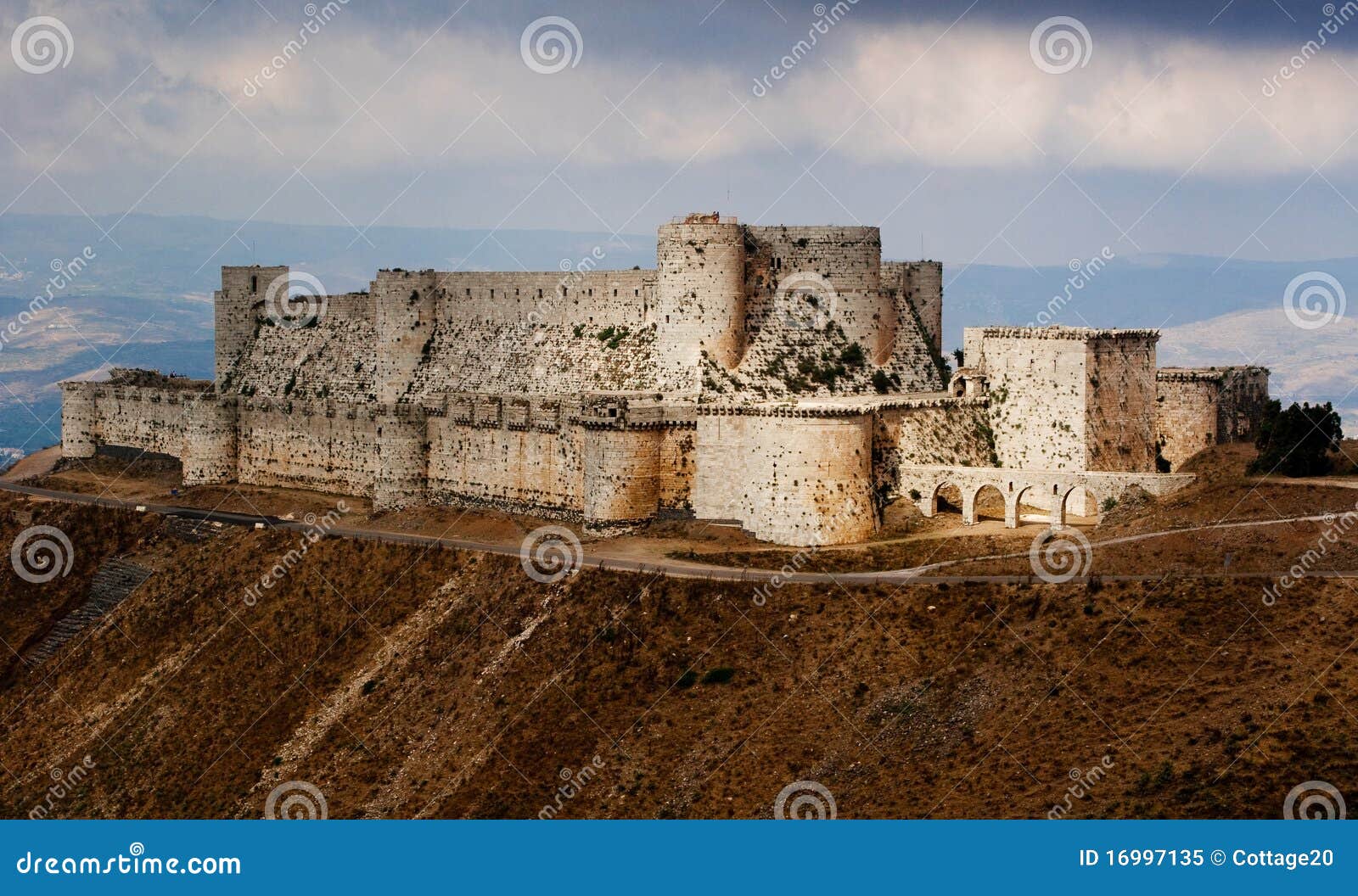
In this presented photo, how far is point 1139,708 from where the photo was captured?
5128 centimetres

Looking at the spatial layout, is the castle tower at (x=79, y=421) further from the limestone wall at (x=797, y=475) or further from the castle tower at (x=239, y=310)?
the limestone wall at (x=797, y=475)

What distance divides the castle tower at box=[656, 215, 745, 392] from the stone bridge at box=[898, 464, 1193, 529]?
919 centimetres

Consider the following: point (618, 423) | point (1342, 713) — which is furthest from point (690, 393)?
point (1342, 713)

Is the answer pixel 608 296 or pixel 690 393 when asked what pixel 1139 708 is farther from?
pixel 608 296

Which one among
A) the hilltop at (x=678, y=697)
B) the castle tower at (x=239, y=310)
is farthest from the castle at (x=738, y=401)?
the castle tower at (x=239, y=310)

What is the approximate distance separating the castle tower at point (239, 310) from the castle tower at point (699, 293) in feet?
102

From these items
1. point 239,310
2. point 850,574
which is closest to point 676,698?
point 850,574

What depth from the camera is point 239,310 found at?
101062mm

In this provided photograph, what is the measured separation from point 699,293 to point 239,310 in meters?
34.3

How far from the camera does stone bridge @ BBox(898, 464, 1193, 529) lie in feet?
224

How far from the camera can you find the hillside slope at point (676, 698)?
49.9 m

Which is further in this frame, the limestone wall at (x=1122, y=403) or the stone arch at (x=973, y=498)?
the limestone wall at (x=1122, y=403)

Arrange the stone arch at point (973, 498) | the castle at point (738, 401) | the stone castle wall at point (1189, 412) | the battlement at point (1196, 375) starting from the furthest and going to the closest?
the battlement at point (1196, 375) → the stone castle wall at point (1189, 412) → the stone arch at point (973, 498) → the castle at point (738, 401)

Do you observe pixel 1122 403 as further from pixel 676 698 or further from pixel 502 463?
pixel 676 698
